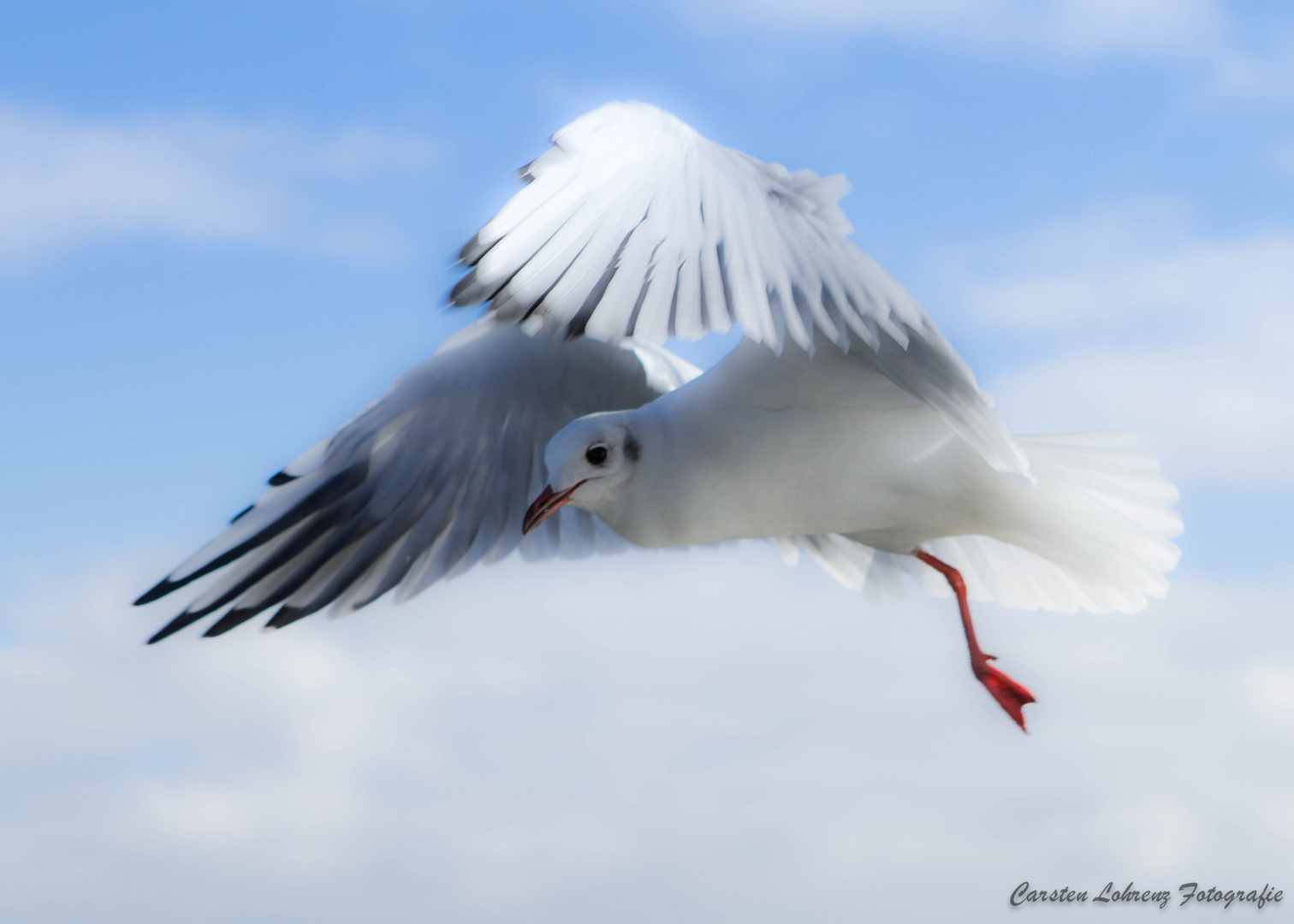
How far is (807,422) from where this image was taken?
216 centimetres

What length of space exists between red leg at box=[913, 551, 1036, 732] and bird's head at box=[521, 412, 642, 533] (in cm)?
76

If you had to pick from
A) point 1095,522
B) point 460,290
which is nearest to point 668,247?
point 460,290

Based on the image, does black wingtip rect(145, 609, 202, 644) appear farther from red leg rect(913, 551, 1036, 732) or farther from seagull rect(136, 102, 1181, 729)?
red leg rect(913, 551, 1036, 732)

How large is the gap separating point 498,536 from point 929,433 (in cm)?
106

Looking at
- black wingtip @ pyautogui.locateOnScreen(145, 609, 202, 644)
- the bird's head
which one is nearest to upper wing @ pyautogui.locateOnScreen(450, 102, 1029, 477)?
the bird's head

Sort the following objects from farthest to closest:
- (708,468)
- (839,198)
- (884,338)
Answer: (708,468) < (884,338) < (839,198)

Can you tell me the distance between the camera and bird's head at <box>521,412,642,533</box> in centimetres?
211

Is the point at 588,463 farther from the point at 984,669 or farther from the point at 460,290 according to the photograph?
the point at 984,669

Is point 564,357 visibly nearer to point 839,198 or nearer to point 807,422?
point 807,422

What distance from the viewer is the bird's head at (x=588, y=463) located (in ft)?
6.93

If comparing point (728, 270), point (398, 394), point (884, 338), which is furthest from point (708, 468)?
point (398, 394)

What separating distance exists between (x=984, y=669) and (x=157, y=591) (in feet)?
5.75

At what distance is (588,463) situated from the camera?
2.12 metres

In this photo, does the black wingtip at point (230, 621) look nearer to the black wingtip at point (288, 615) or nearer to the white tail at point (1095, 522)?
the black wingtip at point (288, 615)
